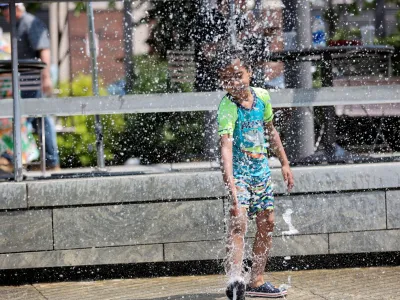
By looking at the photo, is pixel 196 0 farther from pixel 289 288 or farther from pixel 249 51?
pixel 289 288

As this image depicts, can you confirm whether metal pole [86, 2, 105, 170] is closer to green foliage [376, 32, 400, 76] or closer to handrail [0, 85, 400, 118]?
handrail [0, 85, 400, 118]

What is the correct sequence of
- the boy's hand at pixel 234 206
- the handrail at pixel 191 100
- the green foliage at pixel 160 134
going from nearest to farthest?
1. the boy's hand at pixel 234 206
2. the handrail at pixel 191 100
3. the green foliage at pixel 160 134

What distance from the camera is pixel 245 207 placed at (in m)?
5.53

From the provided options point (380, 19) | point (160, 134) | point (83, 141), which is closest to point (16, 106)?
A: point (160, 134)

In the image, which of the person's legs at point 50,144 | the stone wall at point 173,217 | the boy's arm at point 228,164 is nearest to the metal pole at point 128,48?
the person's legs at point 50,144

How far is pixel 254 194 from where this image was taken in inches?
220

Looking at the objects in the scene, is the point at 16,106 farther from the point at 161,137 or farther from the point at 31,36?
the point at 161,137

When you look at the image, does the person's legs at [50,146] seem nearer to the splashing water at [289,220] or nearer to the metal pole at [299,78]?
the metal pole at [299,78]

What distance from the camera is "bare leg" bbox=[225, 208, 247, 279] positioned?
5.43 m

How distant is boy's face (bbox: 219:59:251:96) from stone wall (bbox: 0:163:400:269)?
3.33 ft

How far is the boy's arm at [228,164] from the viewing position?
5.28 m

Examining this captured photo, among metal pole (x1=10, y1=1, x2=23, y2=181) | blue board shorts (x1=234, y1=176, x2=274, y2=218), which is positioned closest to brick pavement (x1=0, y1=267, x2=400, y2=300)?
blue board shorts (x1=234, y1=176, x2=274, y2=218)

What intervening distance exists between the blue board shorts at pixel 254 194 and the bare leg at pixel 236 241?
0.08 metres

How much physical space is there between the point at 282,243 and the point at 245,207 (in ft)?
3.59
